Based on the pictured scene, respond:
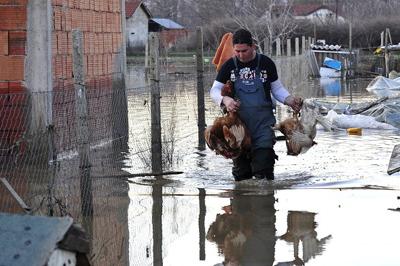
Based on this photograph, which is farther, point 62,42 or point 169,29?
point 169,29

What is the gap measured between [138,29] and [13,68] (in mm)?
62885

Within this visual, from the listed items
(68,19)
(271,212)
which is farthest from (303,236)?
(68,19)

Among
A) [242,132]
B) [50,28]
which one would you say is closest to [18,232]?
[242,132]

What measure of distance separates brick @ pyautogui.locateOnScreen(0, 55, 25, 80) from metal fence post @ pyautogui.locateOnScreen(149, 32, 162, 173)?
6.73ft

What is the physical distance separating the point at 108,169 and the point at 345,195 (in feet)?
12.4

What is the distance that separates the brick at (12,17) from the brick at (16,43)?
0.28 feet

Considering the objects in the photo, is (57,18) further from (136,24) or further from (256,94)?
(136,24)

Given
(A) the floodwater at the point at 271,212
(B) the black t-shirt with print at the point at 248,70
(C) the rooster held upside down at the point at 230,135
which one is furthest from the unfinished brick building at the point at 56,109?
(B) the black t-shirt with print at the point at 248,70

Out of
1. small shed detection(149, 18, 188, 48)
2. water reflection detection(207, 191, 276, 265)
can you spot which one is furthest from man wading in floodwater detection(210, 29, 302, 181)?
small shed detection(149, 18, 188, 48)

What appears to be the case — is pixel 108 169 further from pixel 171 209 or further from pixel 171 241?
pixel 171 241

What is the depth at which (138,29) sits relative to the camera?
244 feet

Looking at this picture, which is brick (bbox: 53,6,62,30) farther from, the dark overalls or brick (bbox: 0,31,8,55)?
the dark overalls

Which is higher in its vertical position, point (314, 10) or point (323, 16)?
point (314, 10)

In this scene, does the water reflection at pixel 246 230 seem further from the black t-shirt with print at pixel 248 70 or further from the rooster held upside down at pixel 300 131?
the black t-shirt with print at pixel 248 70
